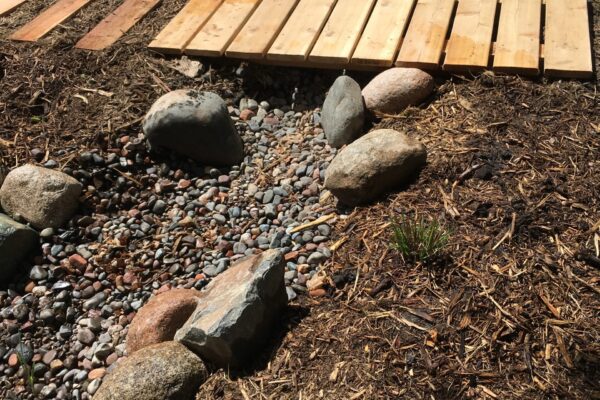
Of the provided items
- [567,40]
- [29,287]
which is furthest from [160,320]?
[567,40]

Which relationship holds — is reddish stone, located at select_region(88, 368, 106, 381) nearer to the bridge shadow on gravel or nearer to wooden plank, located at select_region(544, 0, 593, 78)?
the bridge shadow on gravel

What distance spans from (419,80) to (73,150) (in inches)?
92.7

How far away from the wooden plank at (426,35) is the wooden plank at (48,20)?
9.51ft

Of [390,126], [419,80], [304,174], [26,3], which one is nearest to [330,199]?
[304,174]

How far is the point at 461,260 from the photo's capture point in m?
2.97

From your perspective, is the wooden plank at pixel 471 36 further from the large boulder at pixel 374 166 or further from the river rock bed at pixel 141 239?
the river rock bed at pixel 141 239

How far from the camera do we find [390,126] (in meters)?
4.06

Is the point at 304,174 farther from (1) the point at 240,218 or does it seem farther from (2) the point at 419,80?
(2) the point at 419,80

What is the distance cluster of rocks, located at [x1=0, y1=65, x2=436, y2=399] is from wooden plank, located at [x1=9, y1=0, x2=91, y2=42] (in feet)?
4.92

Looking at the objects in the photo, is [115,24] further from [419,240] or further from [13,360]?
[419,240]

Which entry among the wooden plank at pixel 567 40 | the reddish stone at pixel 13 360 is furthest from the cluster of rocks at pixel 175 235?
the wooden plank at pixel 567 40

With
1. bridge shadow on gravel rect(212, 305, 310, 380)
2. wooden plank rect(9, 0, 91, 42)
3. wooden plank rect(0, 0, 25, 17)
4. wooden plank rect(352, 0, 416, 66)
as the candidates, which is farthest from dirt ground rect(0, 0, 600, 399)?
wooden plank rect(0, 0, 25, 17)

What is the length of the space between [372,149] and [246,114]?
4.59 feet

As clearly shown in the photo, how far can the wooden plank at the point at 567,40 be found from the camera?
4.02 m
